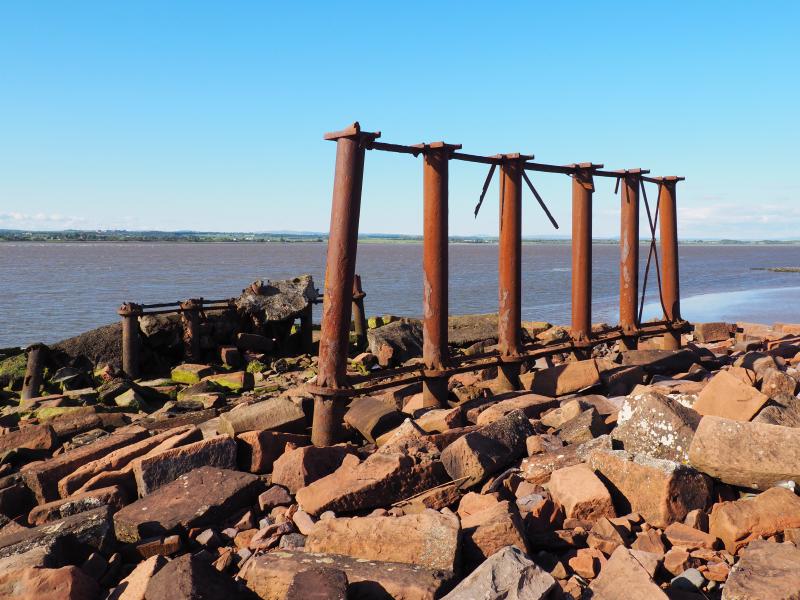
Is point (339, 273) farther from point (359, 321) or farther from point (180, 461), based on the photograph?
point (359, 321)

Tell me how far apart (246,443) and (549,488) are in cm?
289

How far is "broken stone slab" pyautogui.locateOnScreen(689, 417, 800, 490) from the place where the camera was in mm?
4941

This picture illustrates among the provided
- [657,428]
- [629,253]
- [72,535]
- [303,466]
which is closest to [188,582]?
[72,535]

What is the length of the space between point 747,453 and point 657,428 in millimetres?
769

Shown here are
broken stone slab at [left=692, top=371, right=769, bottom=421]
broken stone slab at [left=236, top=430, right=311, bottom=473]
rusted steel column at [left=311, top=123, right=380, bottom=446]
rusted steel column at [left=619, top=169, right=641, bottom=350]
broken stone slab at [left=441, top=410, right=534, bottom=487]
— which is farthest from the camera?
rusted steel column at [left=619, top=169, right=641, bottom=350]

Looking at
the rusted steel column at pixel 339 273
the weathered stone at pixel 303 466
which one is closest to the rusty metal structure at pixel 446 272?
the rusted steel column at pixel 339 273

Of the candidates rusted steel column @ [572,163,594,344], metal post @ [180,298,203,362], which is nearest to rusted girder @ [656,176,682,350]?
rusted steel column @ [572,163,594,344]

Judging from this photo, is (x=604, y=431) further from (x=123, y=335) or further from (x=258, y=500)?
(x=123, y=335)

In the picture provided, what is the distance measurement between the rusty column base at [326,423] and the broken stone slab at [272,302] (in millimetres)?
8422

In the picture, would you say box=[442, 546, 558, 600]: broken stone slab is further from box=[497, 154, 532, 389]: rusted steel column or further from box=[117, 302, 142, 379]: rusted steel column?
box=[117, 302, 142, 379]: rusted steel column

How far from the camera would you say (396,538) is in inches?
180

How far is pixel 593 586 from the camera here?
13.3 feet

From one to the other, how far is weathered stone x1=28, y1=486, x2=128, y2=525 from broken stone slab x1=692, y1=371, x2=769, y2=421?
5004 millimetres

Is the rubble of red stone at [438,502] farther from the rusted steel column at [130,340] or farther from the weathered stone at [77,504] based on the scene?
the rusted steel column at [130,340]
